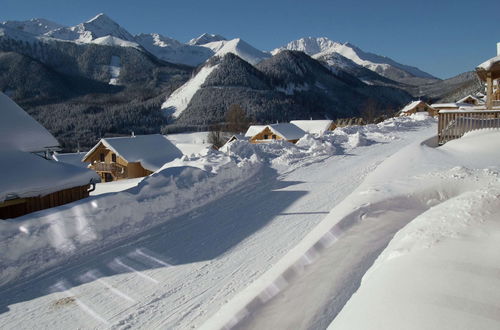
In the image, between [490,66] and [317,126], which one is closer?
[490,66]

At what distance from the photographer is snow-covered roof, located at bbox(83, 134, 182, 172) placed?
37594 millimetres

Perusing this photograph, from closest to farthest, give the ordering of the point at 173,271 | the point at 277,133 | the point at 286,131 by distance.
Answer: the point at 173,271 < the point at 277,133 < the point at 286,131

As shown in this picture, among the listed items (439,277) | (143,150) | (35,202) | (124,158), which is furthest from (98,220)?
(143,150)

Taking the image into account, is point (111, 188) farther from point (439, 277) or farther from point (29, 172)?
point (439, 277)

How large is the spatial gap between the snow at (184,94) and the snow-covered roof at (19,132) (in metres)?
134

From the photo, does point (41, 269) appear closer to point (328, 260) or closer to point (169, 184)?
point (169, 184)

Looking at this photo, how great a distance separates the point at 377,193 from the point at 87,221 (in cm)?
501

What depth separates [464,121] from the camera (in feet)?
42.8

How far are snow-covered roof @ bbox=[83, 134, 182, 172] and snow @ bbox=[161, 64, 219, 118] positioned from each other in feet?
342

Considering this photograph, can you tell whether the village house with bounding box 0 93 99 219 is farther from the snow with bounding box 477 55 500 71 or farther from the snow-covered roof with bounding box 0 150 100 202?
the snow with bounding box 477 55 500 71

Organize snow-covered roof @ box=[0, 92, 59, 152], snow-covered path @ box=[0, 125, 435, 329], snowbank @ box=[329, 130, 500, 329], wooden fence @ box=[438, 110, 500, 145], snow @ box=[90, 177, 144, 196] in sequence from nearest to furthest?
snowbank @ box=[329, 130, 500, 329] < snow-covered path @ box=[0, 125, 435, 329] < snow-covered roof @ box=[0, 92, 59, 152] < wooden fence @ box=[438, 110, 500, 145] < snow @ box=[90, 177, 144, 196]

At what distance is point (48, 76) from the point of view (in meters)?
179

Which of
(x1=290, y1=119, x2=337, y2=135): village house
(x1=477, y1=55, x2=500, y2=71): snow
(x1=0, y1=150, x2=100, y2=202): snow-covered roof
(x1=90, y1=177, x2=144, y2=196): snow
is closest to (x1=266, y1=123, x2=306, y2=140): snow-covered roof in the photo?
(x1=290, y1=119, x2=337, y2=135): village house

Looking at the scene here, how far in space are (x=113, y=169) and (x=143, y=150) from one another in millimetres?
3470
